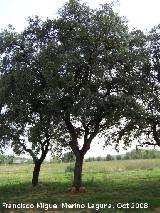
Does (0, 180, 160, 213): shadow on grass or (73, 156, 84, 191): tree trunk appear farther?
(73, 156, 84, 191): tree trunk

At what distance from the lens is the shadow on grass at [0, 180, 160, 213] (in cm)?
2960

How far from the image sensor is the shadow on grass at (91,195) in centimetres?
2960

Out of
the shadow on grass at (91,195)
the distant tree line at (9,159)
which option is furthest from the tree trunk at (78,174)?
the distant tree line at (9,159)

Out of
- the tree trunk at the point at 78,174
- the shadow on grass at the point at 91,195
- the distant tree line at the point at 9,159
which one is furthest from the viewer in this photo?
the distant tree line at the point at 9,159

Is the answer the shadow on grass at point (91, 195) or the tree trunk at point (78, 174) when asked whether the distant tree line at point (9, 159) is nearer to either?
the shadow on grass at point (91, 195)

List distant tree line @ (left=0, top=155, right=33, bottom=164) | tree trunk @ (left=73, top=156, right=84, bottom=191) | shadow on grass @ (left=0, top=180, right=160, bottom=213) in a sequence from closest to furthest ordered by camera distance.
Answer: shadow on grass @ (left=0, top=180, right=160, bottom=213), tree trunk @ (left=73, top=156, right=84, bottom=191), distant tree line @ (left=0, top=155, right=33, bottom=164)

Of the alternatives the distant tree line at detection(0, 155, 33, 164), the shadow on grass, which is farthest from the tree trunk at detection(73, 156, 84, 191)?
the distant tree line at detection(0, 155, 33, 164)

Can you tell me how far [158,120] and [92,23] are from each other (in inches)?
399

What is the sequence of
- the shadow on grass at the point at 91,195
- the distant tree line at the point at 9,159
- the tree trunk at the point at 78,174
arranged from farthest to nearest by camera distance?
1. the distant tree line at the point at 9,159
2. the tree trunk at the point at 78,174
3. the shadow on grass at the point at 91,195

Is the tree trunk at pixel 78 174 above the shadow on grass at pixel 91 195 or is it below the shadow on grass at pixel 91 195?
above

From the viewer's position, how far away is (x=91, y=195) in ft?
109

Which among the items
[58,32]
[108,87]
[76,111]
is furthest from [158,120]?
[58,32]

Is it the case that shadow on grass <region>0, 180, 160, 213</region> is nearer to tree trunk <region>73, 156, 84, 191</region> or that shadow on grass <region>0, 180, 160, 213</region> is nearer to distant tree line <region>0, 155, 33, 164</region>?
tree trunk <region>73, 156, 84, 191</region>

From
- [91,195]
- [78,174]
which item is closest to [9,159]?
[78,174]
